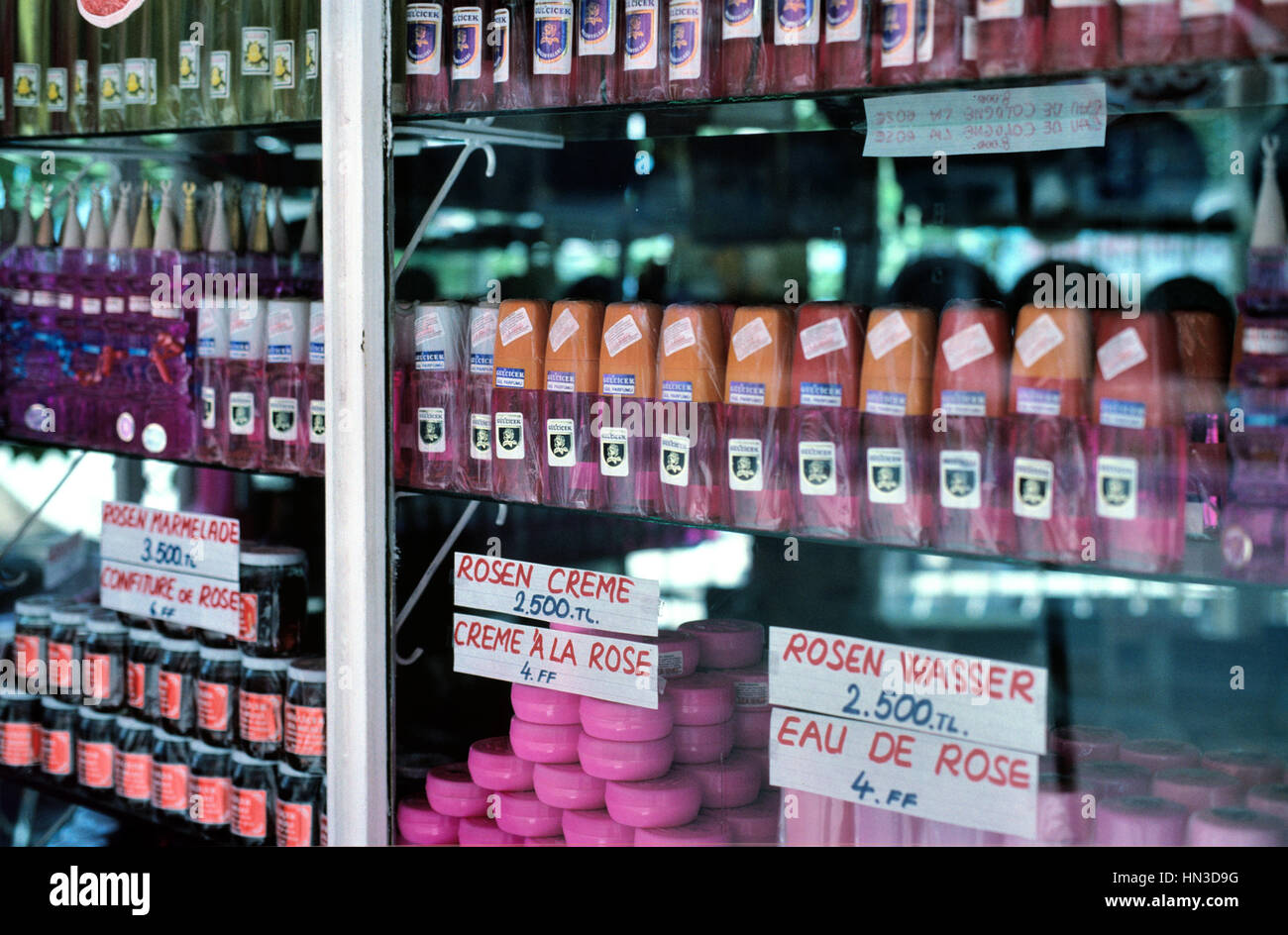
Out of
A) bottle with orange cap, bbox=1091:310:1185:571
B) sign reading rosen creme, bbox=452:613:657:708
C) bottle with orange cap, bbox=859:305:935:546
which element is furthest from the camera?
sign reading rosen creme, bbox=452:613:657:708

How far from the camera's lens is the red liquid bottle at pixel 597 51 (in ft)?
5.93

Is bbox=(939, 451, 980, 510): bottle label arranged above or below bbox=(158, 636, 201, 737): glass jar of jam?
above

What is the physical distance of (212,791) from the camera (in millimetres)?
2346

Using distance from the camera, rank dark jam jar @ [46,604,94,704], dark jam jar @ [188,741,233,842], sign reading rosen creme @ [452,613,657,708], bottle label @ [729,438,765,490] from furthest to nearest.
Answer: dark jam jar @ [46,604,94,704]
dark jam jar @ [188,741,233,842]
sign reading rosen creme @ [452,613,657,708]
bottle label @ [729,438,765,490]

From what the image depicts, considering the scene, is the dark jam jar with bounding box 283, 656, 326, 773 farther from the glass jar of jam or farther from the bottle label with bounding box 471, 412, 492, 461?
the bottle label with bounding box 471, 412, 492, 461

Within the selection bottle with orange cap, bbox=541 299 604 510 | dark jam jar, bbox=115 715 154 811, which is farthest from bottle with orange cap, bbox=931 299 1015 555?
dark jam jar, bbox=115 715 154 811

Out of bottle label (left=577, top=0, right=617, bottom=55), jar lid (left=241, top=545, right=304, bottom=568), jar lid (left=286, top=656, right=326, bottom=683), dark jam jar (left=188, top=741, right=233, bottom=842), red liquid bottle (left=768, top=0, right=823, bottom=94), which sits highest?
bottle label (left=577, top=0, right=617, bottom=55)

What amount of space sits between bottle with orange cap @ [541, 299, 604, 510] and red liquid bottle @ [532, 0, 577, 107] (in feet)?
1.02

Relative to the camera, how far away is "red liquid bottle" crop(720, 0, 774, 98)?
5.53 feet

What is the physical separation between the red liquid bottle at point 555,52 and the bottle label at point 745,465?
1.90 feet

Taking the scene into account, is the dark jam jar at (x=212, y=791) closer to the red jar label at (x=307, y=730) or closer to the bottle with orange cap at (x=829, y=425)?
the red jar label at (x=307, y=730)

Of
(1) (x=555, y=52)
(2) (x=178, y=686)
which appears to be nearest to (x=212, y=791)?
(2) (x=178, y=686)
